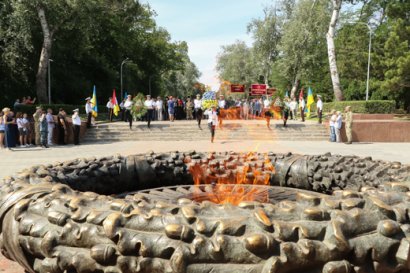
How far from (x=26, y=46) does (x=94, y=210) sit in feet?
85.9

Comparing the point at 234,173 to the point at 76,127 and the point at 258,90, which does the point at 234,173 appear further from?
the point at 258,90

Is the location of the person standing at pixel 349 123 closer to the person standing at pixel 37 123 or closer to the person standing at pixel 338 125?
the person standing at pixel 338 125

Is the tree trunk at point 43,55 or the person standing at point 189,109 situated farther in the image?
the person standing at point 189,109

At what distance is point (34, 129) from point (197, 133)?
735cm

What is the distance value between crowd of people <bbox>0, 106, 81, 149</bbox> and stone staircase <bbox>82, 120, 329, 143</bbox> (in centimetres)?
184

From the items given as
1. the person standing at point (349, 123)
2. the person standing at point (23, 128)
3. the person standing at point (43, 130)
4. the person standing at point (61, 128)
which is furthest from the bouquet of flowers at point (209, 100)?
the person standing at point (23, 128)

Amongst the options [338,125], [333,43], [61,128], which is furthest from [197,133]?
[333,43]

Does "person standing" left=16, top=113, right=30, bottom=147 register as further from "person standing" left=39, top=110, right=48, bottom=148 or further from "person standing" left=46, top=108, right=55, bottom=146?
"person standing" left=46, top=108, right=55, bottom=146

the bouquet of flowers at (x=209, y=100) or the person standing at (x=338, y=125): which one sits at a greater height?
the bouquet of flowers at (x=209, y=100)

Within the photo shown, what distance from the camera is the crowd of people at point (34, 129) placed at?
14.5 meters

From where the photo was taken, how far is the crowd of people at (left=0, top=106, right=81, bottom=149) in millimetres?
14539

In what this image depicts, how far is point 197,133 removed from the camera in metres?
19.0

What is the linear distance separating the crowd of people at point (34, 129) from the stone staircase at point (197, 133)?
72.6 inches

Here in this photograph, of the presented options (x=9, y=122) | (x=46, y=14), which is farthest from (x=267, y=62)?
(x=9, y=122)
